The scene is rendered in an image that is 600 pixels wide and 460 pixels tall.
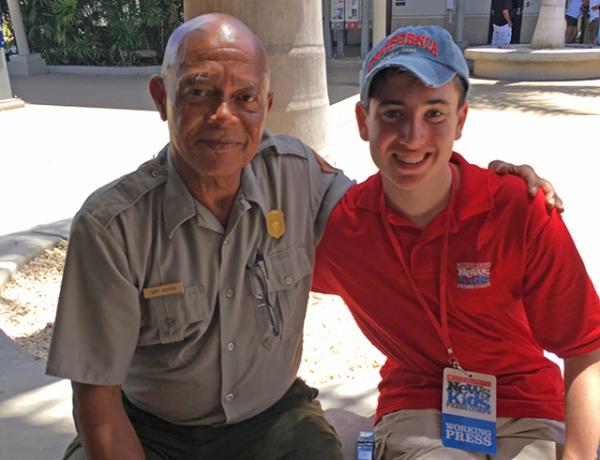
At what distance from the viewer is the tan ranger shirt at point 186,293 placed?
73.3 inches

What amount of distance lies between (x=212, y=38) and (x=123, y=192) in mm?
507

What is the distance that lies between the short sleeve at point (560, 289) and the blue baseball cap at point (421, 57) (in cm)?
46

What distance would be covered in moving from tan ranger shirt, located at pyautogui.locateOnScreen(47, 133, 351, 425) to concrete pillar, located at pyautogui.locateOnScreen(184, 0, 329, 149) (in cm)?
200

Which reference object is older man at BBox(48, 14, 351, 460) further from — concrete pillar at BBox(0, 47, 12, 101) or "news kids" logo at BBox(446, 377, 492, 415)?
concrete pillar at BBox(0, 47, 12, 101)

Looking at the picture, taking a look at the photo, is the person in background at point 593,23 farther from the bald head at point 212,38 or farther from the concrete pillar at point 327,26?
the bald head at point 212,38

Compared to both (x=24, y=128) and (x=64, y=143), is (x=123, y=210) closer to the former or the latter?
(x=64, y=143)

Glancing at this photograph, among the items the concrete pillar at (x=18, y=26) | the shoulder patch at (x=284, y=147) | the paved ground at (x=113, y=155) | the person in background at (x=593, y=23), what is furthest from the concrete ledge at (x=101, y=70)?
the shoulder patch at (x=284, y=147)

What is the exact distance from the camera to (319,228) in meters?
2.27

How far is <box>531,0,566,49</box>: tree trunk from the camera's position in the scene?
483 inches

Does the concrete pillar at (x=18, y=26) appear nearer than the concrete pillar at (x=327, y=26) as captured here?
Yes

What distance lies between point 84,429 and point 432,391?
41.3 inches

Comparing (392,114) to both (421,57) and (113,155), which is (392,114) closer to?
(421,57)

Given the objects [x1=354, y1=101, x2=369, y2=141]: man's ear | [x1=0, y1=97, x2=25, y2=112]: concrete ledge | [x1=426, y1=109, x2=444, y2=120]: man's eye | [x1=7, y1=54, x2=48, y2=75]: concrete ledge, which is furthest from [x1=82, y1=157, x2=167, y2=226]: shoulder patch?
[x1=7, y1=54, x2=48, y2=75]: concrete ledge

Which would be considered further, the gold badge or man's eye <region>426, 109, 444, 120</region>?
the gold badge
